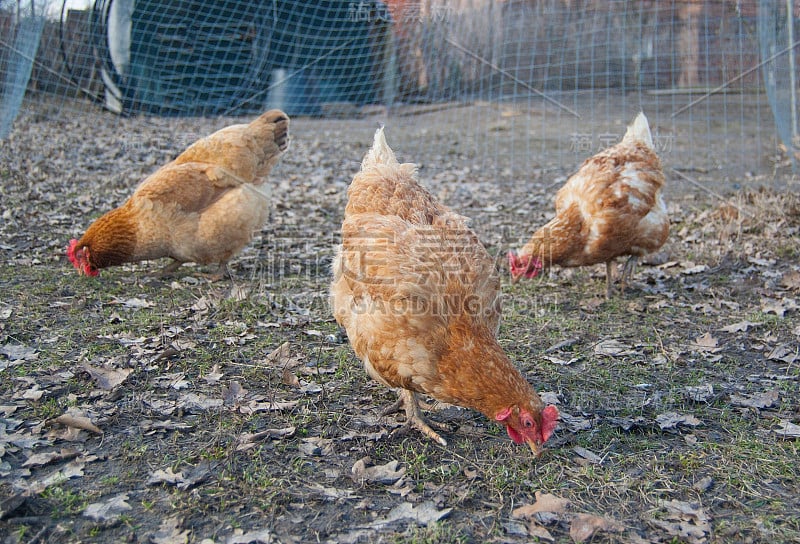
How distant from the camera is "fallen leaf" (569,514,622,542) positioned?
7.77ft

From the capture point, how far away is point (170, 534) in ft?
7.55

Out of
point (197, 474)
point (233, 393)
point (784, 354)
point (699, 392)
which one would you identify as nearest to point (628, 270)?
point (784, 354)

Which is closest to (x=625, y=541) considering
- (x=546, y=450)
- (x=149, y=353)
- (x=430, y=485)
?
(x=546, y=450)

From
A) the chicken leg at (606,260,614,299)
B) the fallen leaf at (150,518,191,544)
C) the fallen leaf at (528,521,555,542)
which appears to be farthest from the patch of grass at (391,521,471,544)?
the chicken leg at (606,260,614,299)

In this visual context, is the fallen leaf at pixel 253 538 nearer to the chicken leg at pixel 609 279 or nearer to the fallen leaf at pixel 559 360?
the fallen leaf at pixel 559 360

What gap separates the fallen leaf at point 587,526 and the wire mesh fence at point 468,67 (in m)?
7.54

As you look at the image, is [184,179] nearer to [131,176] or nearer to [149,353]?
[149,353]

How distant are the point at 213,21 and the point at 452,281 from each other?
37.1 feet

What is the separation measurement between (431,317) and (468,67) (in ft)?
32.7

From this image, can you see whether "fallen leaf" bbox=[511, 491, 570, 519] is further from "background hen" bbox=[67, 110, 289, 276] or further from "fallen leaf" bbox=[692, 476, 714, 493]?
"background hen" bbox=[67, 110, 289, 276]

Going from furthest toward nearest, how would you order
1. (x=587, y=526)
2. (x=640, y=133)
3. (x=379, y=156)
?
(x=640, y=133) → (x=379, y=156) → (x=587, y=526)

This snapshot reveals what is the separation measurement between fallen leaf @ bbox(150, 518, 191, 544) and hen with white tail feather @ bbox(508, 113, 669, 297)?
3.43 meters

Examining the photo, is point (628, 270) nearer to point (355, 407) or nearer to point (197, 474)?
point (355, 407)

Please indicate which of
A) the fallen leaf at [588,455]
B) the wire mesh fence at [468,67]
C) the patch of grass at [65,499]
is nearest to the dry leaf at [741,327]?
the fallen leaf at [588,455]
